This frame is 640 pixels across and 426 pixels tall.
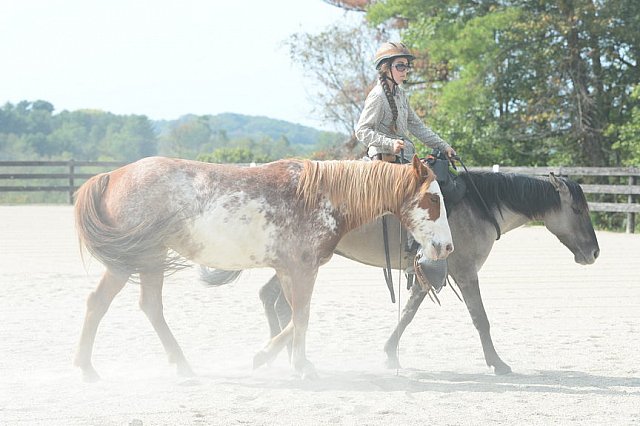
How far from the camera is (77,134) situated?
87.0m

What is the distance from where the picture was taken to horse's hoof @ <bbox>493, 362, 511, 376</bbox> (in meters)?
5.59

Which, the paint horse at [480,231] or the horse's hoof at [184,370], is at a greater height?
the paint horse at [480,231]

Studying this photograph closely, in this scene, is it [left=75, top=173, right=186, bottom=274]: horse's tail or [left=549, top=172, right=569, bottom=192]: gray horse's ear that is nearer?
[left=75, top=173, right=186, bottom=274]: horse's tail

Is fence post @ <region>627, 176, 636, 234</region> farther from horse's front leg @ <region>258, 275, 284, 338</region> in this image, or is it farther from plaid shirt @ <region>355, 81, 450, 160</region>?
horse's front leg @ <region>258, 275, 284, 338</region>

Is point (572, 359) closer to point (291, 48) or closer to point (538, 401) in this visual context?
point (538, 401)

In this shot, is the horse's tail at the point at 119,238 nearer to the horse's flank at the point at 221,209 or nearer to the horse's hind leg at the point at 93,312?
the horse's flank at the point at 221,209

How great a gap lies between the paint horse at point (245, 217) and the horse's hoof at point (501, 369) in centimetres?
88

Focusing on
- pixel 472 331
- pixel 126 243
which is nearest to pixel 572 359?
pixel 472 331

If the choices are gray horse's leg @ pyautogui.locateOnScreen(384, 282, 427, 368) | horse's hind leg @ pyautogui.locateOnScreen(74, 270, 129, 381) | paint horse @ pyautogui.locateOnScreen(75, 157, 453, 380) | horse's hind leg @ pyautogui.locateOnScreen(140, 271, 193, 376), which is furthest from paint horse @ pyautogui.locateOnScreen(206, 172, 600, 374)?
horse's hind leg @ pyautogui.locateOnScreen(74, 270, 129, 381)

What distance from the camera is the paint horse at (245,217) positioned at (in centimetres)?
524

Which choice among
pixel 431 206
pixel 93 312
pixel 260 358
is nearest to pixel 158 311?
pixel 93 312

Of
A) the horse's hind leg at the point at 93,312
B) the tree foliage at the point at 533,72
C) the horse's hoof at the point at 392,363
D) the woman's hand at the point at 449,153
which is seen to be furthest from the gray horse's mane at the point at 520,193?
the tree foliage at the point at 533,72

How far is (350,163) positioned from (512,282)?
16.8 feet

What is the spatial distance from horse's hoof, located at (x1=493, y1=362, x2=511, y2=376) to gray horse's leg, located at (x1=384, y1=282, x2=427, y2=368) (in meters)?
0.62
